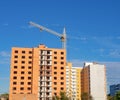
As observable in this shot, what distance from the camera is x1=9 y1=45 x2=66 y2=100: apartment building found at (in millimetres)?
138500

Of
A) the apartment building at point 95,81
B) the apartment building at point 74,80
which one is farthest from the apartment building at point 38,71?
the apartment building at point 74,80

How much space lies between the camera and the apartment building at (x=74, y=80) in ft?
611

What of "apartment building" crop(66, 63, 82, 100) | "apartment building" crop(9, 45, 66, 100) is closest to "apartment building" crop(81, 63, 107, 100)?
"apartment building" crop(66, 63, 82, 100)

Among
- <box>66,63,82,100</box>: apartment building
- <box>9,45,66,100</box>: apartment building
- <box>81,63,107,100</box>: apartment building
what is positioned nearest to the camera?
<box>9,45,66,100</box>: apartment building

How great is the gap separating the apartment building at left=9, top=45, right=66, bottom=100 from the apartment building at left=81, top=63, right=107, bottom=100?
38.6 metres

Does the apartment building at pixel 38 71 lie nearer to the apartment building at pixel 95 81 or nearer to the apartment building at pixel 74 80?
the apartment building at pixel 95 81

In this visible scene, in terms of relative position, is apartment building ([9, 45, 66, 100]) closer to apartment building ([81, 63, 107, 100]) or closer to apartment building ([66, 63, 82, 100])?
apartment building ([81, 63, 107, 100])

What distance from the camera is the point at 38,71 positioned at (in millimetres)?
141000

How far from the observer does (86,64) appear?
193375 millimetres

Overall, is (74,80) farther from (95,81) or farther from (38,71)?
(38,71)

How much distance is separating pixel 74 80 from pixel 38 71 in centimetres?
5481

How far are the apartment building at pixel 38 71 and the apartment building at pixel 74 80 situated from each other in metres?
42.1

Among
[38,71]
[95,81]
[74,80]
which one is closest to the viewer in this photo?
[38,71]

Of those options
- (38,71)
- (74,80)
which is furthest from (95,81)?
(38,71)
